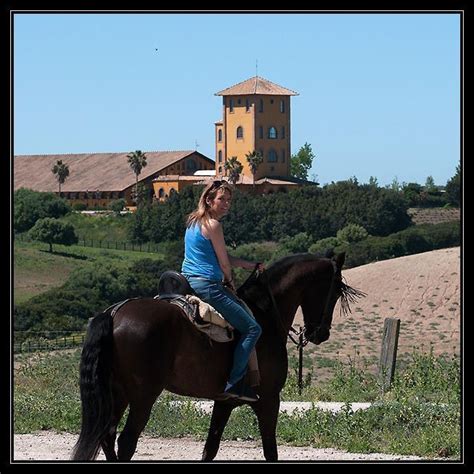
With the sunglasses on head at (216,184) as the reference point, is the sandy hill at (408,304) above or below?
below

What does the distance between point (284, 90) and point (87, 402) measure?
133m

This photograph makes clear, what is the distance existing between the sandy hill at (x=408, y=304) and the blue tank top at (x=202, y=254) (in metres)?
27.2

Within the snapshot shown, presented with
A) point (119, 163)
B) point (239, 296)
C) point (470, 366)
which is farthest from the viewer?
point (119, 163)

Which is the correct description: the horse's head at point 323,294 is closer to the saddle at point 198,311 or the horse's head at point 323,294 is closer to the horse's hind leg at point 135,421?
the saddle at point 198,311

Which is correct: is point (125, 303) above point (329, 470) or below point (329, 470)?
above

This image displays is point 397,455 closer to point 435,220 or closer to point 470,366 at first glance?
point 470,366

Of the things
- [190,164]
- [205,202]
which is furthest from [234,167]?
[205,202]

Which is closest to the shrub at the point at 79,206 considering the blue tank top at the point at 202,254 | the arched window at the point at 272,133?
the arched window at the point at 272,133

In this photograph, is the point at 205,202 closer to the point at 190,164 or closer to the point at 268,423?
the point at 268,423

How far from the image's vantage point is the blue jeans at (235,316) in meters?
8.48

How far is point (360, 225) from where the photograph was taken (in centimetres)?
9719

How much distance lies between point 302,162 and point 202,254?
480 ft

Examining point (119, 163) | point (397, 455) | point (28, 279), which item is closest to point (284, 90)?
point (119, 163)

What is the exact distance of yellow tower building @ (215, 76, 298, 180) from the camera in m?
136
